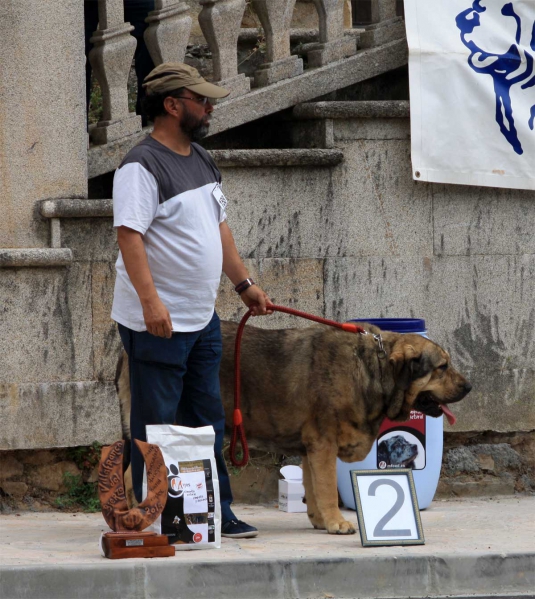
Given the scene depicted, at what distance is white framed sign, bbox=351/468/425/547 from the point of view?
18.9 feet

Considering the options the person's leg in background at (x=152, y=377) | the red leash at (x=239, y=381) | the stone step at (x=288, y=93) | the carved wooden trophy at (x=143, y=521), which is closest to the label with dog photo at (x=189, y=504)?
the carved wooden trophy at (x=143, y=521)

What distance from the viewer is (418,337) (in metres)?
6.46

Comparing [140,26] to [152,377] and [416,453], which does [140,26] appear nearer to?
[152,377]

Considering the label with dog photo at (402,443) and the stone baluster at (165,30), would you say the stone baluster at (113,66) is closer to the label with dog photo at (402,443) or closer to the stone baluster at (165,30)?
the stone baluster at (165,30)

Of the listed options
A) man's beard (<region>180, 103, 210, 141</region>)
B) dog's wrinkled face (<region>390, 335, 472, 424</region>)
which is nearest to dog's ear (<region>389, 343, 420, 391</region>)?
dog's wrinkled face (<region>390, 335, 472, 424</region>)

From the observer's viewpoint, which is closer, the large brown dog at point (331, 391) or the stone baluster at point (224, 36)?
the large brown dog at point (331, 391)

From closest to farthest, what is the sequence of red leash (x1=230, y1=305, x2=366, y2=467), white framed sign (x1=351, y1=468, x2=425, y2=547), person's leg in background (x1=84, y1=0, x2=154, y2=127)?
white framed sign (x1=351, y1=468, x2=425, y2=547), red leash (x1=230, y1=305, x2=366, y2=467), person's leg in background (x1=84, y1=0, x2=154, y2=127)

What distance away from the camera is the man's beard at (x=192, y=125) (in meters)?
5.66

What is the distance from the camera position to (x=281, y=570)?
5273 millimetres

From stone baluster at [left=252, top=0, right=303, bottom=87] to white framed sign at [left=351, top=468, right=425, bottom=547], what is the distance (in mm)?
2968

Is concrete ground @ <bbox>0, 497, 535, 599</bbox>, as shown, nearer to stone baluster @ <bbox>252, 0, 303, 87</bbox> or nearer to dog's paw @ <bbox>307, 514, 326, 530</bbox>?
dog's paw @ <bbox>307, 514, 326, 530</bbox>

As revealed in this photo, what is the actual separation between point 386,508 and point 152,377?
133 cm

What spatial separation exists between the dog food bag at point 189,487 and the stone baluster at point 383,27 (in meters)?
3.52

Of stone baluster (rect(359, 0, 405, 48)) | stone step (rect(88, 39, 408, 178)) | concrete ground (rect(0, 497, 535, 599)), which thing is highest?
stone baluster (rect(359, 0, 405, 48))
